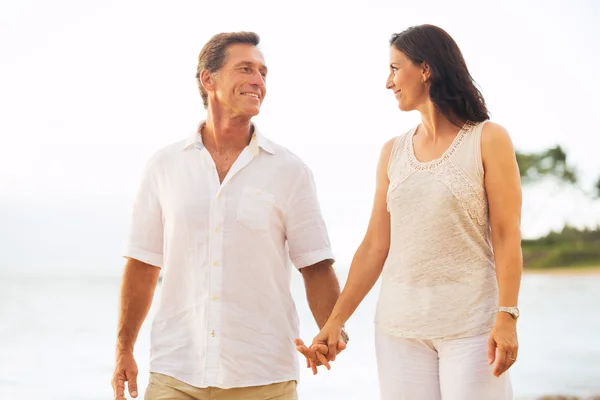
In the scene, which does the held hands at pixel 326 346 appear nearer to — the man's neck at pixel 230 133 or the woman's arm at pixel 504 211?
the woman's arm at pixel 504 211

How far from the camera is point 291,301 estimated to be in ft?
8.88

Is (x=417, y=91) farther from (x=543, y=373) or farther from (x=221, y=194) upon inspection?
(x=543, y=373)

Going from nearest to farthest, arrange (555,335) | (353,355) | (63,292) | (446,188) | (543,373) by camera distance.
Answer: (446,188) < (543,373) < (353,355) < (555,335) < (63,292)

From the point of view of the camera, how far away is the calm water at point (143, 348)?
9844 millimetres

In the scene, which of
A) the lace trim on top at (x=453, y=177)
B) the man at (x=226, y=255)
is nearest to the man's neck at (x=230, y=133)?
the man at (x=226, y=255)

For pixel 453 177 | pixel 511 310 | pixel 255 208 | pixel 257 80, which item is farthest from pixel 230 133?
pixel 511 310

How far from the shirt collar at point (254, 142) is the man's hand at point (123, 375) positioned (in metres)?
0.73

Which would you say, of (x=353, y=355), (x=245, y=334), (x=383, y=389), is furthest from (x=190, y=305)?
(x=353, y=355)

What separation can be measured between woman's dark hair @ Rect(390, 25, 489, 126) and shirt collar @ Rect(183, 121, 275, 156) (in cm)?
60

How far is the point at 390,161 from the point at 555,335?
12966 mm

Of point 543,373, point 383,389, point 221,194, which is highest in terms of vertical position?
point 221,194

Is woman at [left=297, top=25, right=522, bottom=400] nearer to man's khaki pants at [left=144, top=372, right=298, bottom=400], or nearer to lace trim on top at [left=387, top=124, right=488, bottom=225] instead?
lace trim on top at [left=387, top=124, right=488, bottom=225]

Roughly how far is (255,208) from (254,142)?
0.82 feet

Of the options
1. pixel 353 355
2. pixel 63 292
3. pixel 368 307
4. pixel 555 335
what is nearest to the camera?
pixel 353 355
